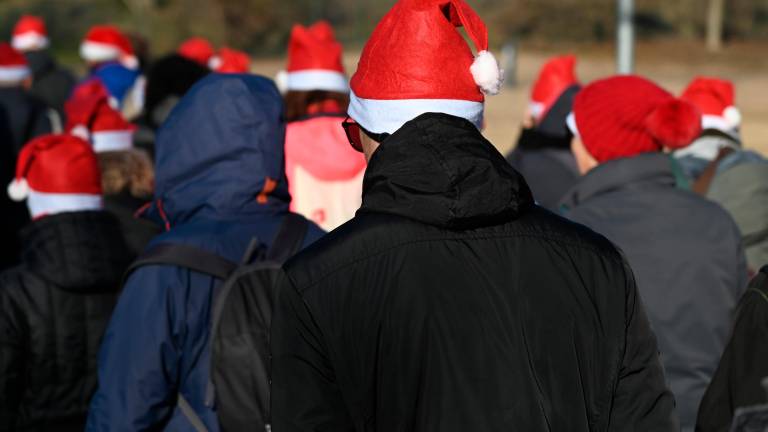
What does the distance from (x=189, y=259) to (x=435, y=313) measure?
108 centimetres

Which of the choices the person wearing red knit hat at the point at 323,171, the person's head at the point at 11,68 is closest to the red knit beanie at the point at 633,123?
the person wearing red knit hat at the point at 323,171

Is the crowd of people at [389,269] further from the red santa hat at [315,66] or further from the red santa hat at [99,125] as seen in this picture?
the red santa hat at [99,125]

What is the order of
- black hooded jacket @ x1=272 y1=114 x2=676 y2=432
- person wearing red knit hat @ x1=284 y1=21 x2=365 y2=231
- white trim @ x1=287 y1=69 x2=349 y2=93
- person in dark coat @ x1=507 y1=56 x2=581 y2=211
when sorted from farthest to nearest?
person in dark coat @ x1=507 y1=56 x2=581 y2=211, white trim @ x1=287 y1=69 x2=349 y2=93, person wearing red knit hat @ x1=284 y1=21 x2=365 y2=231, black hooded jacket @ x1=272 y1=114 x2=676 y2=432

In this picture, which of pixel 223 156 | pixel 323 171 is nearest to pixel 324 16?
pixel 323 171

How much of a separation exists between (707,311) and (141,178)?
8.05 ft

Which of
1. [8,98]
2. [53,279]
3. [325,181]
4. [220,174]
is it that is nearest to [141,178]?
[325,181]

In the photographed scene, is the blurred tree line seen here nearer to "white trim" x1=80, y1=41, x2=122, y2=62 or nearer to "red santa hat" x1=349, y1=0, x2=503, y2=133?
"white trim" x1=80, y1=41, x2=122, y2=62

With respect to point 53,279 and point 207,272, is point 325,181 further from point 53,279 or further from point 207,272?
point 207,272

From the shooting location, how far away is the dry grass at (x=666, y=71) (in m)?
21.2

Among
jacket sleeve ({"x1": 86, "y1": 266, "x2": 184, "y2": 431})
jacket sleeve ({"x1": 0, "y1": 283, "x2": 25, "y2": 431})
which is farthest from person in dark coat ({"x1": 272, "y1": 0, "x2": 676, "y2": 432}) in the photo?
jacket sleeve ({"x1": 0, "y1": 283, "x2": 25, "y2": 431})

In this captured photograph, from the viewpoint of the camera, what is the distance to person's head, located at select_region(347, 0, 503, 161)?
2.33 meters

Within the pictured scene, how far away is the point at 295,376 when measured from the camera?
2143 mm

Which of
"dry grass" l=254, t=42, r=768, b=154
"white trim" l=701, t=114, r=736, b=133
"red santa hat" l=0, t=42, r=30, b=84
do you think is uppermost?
"red santa hat" l=0, t=42, r=30, b=84

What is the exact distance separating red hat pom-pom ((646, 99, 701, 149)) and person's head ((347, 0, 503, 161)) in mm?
1885
